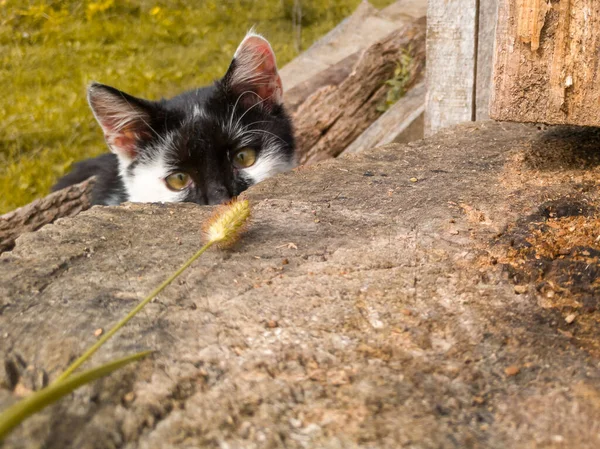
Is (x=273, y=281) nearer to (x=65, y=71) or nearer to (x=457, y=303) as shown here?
(x=457, y=303)

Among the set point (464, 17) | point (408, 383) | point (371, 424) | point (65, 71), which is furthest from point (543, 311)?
point (65, 71)

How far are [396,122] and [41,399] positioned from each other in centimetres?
334

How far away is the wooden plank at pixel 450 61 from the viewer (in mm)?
3139

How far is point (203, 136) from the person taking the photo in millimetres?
2514

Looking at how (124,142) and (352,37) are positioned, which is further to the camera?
(352,37)

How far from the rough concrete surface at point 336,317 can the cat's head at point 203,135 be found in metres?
0.63

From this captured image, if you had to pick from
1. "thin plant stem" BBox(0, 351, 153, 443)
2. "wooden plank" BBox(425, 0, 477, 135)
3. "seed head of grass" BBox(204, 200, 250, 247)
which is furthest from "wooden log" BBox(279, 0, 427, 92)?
"thin plant stem" BBox(0, 351, 153, 443)

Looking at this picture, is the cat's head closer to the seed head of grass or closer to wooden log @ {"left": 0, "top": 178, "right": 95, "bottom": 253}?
wooden log @ {"left": 0, "top": 178, "right": 95, "bottom": 253}

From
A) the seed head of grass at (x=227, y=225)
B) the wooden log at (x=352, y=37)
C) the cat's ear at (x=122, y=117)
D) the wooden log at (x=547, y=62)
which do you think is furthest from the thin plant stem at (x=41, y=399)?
the wooden log at (x=352, y=37)

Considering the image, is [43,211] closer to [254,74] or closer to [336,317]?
[254,74]

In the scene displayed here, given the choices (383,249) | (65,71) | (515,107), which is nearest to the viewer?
(383,249)

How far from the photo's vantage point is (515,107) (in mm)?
1826

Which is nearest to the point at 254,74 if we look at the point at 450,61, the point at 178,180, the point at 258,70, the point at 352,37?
the point at 258,70

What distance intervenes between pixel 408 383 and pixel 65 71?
19.0 feet
